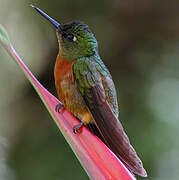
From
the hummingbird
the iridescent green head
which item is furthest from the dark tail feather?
the iridescent green head

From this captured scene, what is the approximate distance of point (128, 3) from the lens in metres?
3.04

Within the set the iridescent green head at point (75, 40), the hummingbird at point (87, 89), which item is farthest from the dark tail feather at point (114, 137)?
the iridescent green head at point (75, 40)

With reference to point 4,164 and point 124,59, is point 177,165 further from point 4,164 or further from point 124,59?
point 4,164

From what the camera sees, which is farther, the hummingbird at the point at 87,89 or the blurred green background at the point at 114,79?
the blurred green background at the point at 114,79

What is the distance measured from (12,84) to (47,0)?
791 millimetres

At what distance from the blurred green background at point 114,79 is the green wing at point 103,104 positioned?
104 cm

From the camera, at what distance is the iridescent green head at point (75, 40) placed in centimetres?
136

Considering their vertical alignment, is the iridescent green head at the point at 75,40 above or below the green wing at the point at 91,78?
above

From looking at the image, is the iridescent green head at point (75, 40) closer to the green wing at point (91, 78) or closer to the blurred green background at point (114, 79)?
the green wing at point (91, 78)

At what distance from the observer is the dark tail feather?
3.67ft

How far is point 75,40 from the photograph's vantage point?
1.37 m

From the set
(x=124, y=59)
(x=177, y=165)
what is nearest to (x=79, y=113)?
(x=177, y=165)

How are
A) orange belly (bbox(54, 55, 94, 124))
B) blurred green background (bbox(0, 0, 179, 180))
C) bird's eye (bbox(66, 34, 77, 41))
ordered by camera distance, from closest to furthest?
orange belly (bbox(54, 55, 94, 124)) → bird's eye (bbox(66, 34, 77, 41)) → blurred green background (bbox(0, 0, 179, 180))

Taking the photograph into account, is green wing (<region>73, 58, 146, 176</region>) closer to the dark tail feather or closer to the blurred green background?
the dark tail feather
